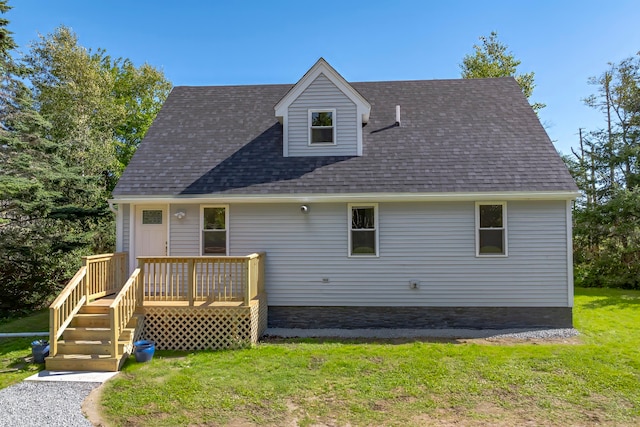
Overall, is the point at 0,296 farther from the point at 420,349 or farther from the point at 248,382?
the point at 420,349

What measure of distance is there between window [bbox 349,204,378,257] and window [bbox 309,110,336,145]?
222 cm

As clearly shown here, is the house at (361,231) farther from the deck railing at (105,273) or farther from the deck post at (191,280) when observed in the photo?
the deck post at (191,280)

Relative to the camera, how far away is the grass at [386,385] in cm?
468

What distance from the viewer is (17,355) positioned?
731 centimetres

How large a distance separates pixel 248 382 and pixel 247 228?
4.31 meters

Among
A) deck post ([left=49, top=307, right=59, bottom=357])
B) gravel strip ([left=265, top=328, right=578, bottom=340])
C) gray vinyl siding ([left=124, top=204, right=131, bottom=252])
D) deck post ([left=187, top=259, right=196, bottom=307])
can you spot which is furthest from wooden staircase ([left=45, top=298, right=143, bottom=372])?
gravel strip ([left=265, top=328, right=578, bottom=340])

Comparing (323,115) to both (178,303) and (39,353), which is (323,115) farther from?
(39,353)

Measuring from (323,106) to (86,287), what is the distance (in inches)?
274

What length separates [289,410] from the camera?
4855 mm

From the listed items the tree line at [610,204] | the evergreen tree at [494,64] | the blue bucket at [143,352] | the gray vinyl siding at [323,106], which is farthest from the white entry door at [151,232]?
the evergreen tree at [494,64]

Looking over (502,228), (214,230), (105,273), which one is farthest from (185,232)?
(502,228)

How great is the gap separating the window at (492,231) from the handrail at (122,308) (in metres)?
7.54

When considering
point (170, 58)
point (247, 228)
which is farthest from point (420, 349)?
point (170, 58)

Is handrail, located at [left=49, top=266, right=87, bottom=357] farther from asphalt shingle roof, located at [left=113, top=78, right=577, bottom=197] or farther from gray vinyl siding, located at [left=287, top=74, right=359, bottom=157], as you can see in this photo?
gray vinyl siding, located at [left=287, top=74, right=359, bottom=157]
